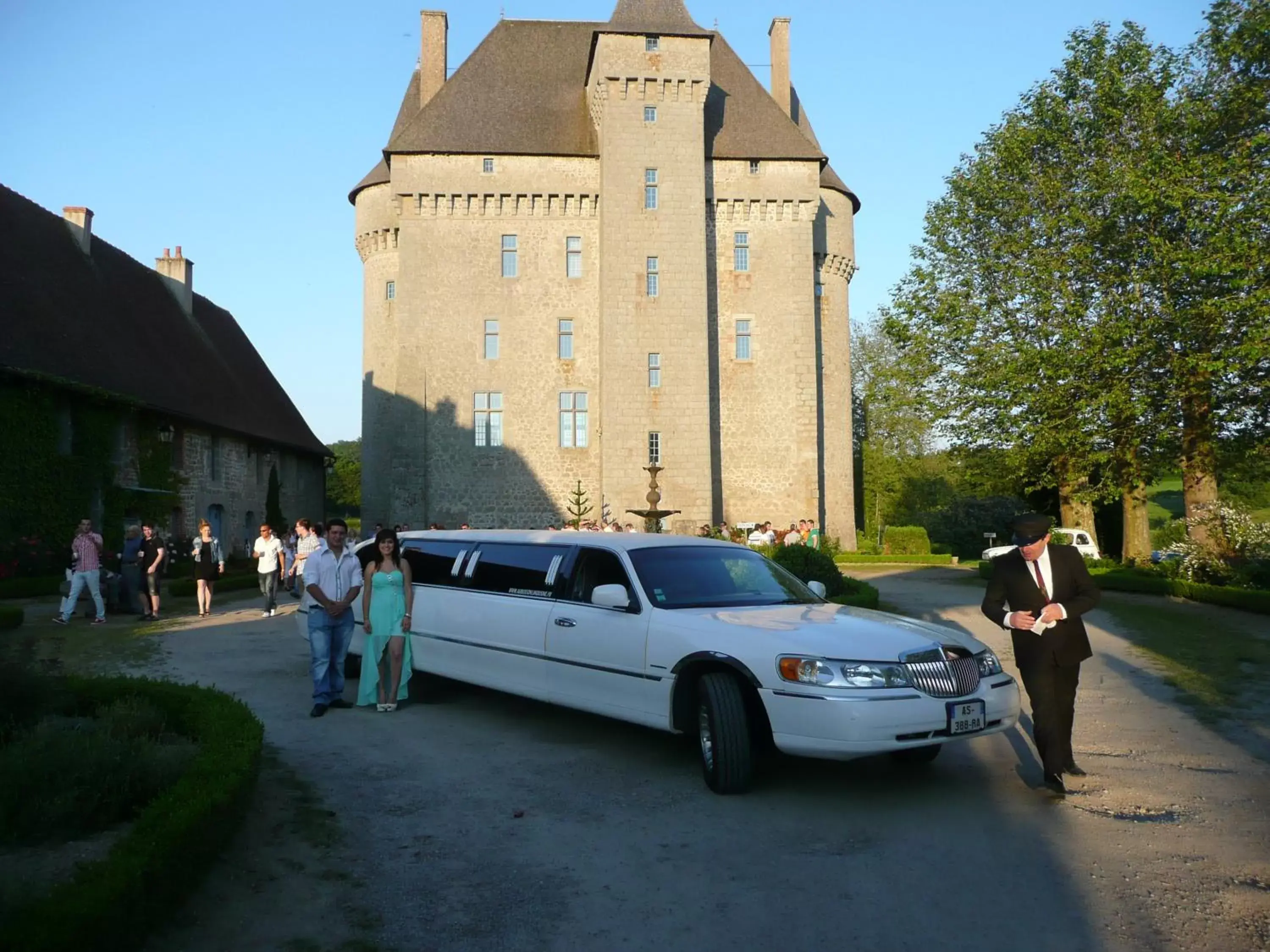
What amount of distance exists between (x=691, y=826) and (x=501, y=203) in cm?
3687

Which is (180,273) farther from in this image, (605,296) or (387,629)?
(387,629)

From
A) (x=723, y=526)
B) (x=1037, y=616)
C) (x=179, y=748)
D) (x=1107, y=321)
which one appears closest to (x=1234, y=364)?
(x=1107, y=321)

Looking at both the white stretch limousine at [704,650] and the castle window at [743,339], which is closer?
the white stretch limousine at [704,650]

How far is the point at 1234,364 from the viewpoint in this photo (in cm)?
2241

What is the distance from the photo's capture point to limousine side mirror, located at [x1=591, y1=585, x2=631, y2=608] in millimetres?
7516

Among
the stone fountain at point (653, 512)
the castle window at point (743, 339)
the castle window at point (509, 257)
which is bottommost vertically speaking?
the stone fountain at point (653, 512)

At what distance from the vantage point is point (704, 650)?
270 inches

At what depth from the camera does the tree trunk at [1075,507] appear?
29.6 metres

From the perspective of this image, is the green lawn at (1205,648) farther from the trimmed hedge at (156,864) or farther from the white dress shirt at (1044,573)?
the trimmed hedge at (156,864)

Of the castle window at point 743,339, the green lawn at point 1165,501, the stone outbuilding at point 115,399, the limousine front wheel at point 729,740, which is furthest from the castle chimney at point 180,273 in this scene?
the green lawn at point 1165,501

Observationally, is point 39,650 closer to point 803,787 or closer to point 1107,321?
point 803,787

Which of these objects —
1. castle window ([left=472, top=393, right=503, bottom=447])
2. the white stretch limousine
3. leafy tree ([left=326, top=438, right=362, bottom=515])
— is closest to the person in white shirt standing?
the white stretch limousine

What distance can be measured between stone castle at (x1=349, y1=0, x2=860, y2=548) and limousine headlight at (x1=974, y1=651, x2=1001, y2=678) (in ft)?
101

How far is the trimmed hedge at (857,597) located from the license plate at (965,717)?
908cm
